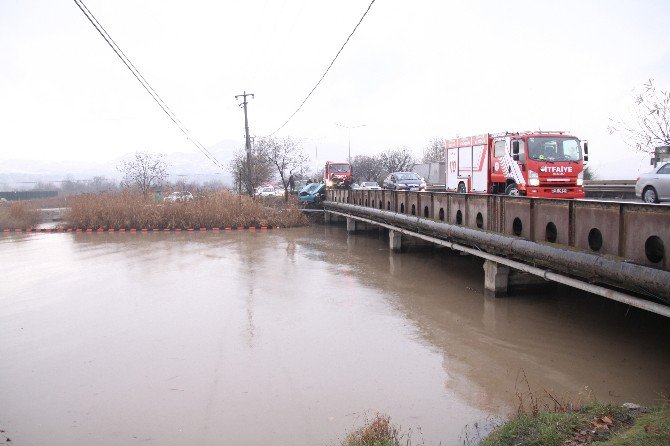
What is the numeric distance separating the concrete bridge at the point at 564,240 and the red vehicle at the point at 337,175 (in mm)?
Result: 20306

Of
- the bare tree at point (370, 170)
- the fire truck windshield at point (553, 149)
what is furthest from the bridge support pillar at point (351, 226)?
the bare tree at point (370, 170)

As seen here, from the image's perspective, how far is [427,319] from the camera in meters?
11.2

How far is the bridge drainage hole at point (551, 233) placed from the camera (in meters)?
9.84

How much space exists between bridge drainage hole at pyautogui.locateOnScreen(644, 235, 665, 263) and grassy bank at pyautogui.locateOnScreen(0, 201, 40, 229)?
118ft

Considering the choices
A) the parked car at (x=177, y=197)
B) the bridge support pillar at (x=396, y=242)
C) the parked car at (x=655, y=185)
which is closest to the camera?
the parked car at (x=655, y=185)

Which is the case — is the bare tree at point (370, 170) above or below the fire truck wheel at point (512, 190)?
above

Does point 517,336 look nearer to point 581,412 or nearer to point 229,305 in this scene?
point 581,412

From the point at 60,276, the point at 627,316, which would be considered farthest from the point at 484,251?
the point at 60,276

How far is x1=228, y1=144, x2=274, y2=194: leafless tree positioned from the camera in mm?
50184

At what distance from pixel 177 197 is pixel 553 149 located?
25034 millimetres

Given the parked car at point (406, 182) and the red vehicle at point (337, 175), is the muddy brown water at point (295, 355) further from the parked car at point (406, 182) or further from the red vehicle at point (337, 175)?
the red vehicle at point (337, 175)

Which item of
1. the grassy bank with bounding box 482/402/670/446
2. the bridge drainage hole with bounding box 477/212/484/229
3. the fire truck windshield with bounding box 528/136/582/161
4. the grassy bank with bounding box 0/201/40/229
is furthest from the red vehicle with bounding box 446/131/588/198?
the grassy bank with bounding box 0/201/40/229

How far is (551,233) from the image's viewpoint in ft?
32.7

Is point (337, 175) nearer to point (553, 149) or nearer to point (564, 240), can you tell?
point (553, 149)
